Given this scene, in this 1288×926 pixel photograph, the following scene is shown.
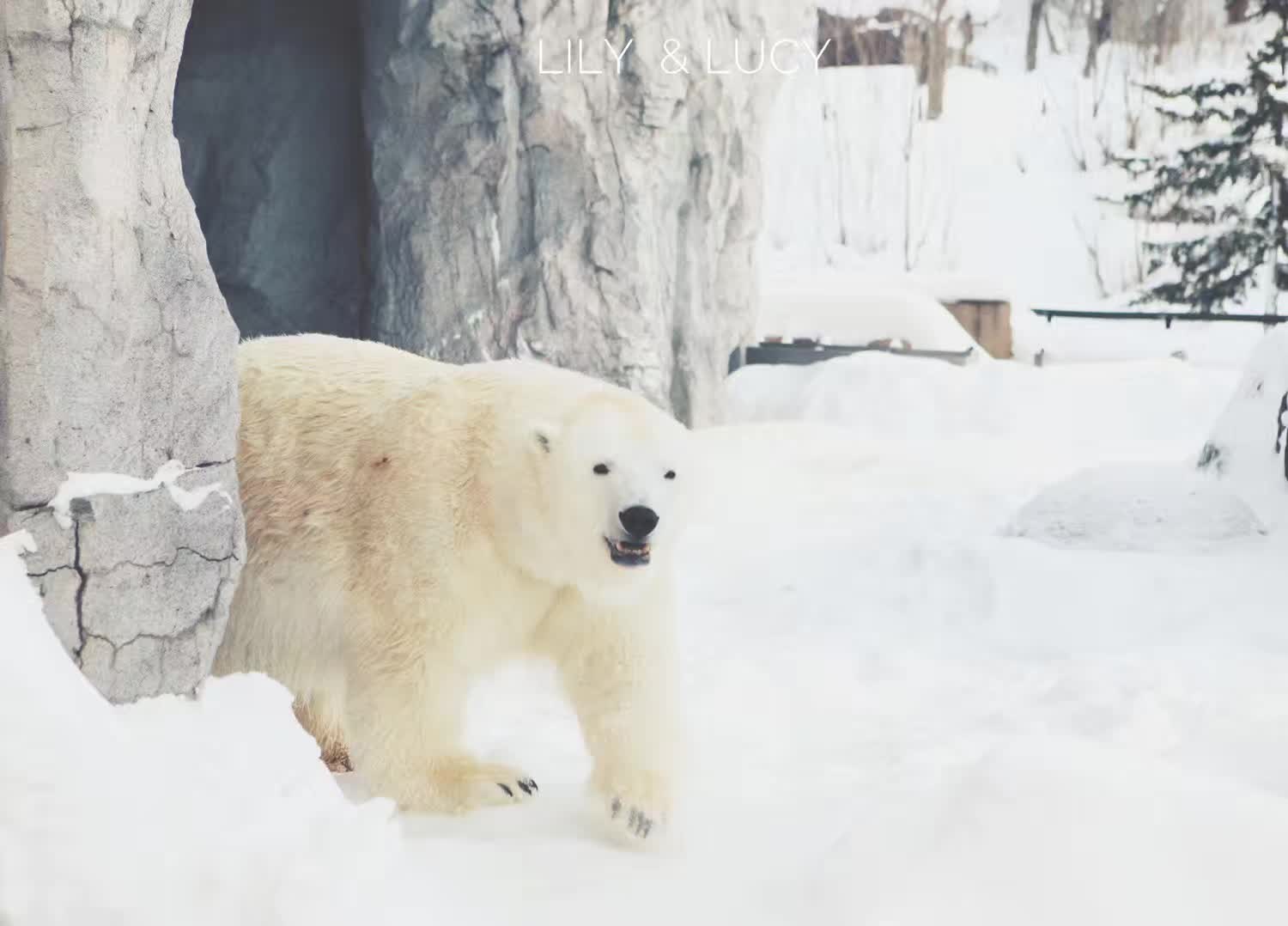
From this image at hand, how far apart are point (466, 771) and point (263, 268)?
524cm

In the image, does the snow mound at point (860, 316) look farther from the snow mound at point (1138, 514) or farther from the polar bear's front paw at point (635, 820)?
the polar bear's front paw at point (635, 820)

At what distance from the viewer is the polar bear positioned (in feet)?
9.39

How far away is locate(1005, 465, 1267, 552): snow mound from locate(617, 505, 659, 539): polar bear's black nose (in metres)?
3.16

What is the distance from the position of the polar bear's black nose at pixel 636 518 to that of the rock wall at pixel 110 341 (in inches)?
28.8

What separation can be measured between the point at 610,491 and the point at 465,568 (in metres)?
0.33

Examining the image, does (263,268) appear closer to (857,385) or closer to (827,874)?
(857,385)

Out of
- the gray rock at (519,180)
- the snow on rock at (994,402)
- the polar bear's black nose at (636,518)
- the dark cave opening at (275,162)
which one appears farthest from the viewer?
the snow on rock at (994,402)

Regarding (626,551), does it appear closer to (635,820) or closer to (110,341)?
(635,820)

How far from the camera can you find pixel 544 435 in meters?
2.88

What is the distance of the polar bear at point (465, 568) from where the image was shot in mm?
2863

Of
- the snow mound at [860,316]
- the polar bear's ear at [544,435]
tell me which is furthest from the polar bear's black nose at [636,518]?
the snow mound at [860,316]

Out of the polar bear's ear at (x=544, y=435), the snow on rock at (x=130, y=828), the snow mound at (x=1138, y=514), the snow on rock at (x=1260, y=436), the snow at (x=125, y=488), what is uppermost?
the snow at (x=125, y=488)

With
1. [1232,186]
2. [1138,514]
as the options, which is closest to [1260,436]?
[1138,514]

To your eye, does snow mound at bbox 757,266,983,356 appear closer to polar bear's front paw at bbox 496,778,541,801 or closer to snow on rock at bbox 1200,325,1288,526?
snow on rock at bbox 1200,325,1288,526
